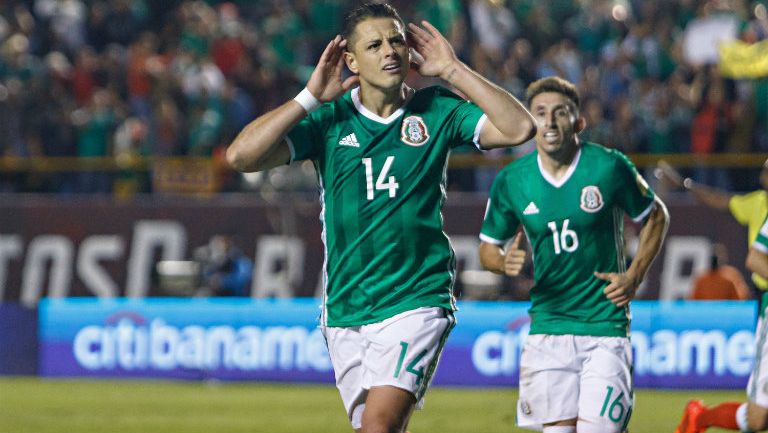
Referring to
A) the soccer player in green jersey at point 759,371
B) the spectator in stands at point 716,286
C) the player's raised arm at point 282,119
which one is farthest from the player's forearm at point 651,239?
the spectator in stands at point 716,286

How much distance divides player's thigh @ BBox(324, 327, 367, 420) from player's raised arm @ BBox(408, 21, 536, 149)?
1.14m

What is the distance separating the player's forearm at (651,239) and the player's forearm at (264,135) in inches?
101

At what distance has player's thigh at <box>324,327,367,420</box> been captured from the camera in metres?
7.70

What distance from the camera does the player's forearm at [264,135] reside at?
7484mm

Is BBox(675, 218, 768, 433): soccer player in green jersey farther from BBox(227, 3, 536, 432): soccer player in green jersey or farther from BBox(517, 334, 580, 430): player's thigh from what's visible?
BBox(227, 3, 536, 432): soccer player in green jersey

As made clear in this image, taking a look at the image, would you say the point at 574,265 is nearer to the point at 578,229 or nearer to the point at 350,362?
the point at 578,229

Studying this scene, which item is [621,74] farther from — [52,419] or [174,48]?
[52,419]

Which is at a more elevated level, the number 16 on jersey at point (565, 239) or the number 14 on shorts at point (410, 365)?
the number 16 on jersey at point (565, 239)

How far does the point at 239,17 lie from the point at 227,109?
3369 millimetres

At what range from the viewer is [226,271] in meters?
22.5

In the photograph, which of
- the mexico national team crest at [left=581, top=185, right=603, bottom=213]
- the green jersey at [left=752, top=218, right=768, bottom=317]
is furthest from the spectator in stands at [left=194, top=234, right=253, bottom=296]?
the green jersey at [left=752, top=218, right=768, bottom=317]

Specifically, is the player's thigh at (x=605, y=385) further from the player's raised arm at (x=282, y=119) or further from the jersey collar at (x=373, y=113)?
the player's raised arm at (x=282, y=119)

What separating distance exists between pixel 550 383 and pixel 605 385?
0.34 m

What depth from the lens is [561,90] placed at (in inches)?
364
